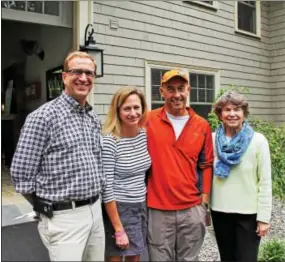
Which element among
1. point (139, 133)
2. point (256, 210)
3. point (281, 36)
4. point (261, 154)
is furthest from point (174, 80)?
point (281, 36)

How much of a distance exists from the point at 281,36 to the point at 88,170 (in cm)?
830

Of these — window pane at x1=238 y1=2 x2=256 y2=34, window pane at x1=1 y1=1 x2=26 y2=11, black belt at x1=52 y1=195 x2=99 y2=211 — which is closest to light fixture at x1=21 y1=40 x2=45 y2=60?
window pane at x1=1 y1=1 x2=26 y2=11

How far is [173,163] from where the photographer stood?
2078 millimetres

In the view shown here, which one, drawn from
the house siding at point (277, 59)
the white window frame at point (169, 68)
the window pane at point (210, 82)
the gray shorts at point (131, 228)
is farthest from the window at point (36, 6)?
the house siding at point (277, 59)

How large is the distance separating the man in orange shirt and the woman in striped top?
0.07 meters

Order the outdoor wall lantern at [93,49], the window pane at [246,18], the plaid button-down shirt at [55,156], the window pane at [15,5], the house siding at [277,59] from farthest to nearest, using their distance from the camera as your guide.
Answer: the house siding at [277,59] < the window pane at [246,18] < the outdoor wall lantern at [93,49] < the window pane at [15,5] < the plaid button-down shirt at [55,156]

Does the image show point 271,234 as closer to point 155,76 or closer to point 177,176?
point 177,176

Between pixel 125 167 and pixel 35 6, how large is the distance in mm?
4312

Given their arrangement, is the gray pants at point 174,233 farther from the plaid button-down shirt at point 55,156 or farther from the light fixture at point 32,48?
the light fixture at point 32,48

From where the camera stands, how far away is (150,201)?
83.4 inches

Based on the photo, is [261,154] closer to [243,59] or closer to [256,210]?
[256,210]

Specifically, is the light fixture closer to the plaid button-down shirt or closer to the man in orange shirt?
the man in orange shirt

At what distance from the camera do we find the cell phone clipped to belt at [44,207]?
1718 millimetres

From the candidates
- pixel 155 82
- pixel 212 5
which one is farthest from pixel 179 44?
pixel 212 5
